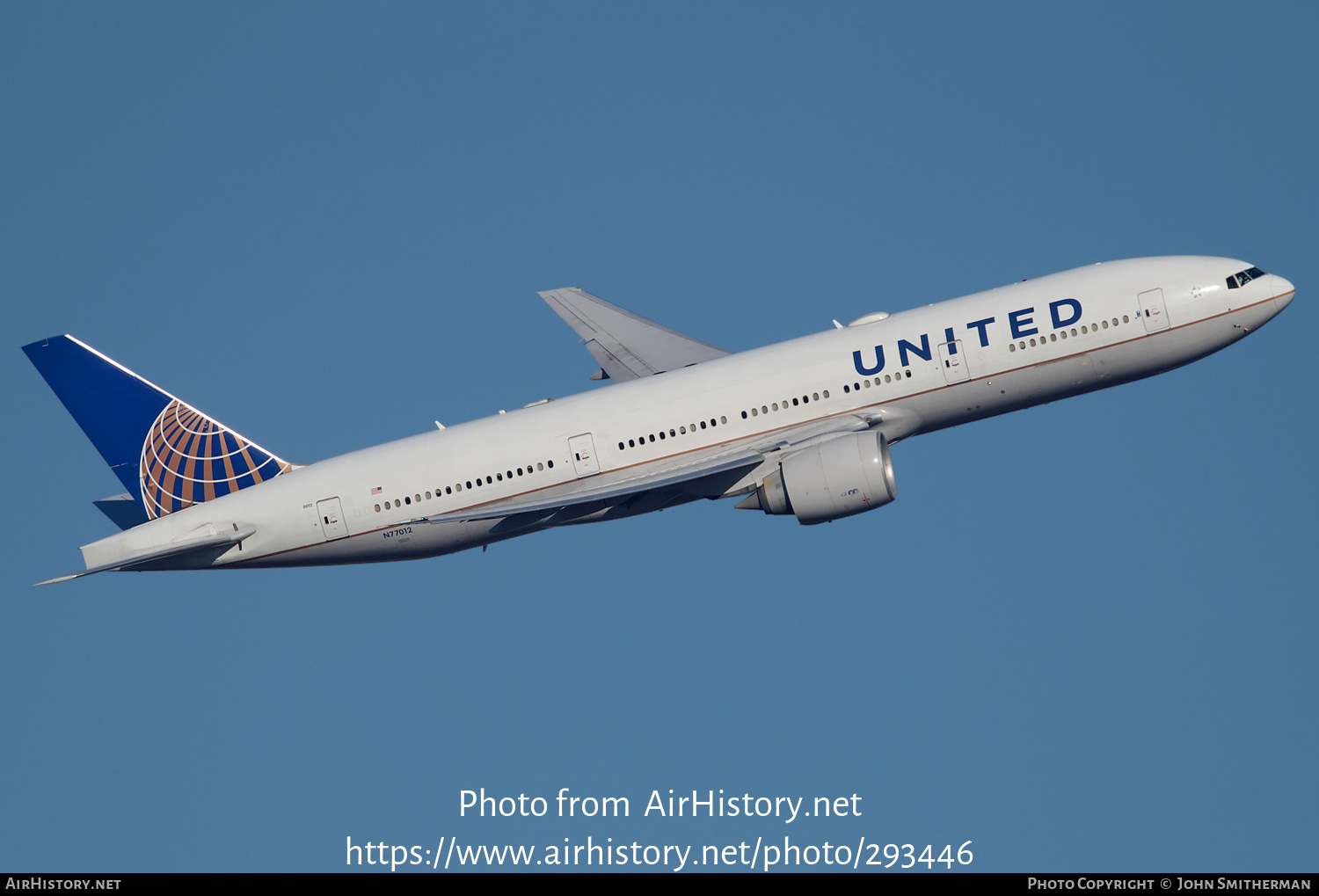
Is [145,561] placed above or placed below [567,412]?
below

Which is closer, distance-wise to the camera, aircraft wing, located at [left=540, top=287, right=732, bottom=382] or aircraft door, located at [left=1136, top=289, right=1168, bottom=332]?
aircraft door, located at [left=1136, top=289, right=1168, bottom=332]

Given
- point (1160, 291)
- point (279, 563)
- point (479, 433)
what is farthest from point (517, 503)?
point (1160, 291)

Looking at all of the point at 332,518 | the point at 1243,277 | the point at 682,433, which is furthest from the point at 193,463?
the point at 1243,277

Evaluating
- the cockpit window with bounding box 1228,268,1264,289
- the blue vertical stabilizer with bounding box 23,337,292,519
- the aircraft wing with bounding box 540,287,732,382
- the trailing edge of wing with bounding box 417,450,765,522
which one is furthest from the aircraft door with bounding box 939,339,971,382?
the blue vertical stabilizer with bounding box 23,337,292,519

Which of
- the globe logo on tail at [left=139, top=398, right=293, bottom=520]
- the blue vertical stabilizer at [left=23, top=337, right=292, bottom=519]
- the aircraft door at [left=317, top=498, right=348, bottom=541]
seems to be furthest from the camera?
the globe logo on tail at [left=139, top=398, right=293, bottom=520]

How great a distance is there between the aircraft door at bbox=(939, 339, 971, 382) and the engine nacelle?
373cm

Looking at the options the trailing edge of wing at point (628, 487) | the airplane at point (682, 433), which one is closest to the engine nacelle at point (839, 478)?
the airplane at point (682, 433)

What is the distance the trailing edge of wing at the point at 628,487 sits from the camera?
49000 mm

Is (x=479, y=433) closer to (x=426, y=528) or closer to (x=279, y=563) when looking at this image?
(x=426, y=528)

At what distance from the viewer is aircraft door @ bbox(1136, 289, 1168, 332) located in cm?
4994

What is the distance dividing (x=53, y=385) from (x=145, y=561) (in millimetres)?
8106

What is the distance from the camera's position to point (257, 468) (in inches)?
2142

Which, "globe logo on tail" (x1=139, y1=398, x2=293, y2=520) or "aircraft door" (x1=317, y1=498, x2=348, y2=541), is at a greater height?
"globe logo on tail" (x1=139, y1=398, x2=293, y2=520)

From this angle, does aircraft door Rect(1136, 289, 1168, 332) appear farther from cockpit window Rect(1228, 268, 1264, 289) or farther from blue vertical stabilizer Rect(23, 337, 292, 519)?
blue vertical stabilizer Rect(23, 337, 292, 519)
